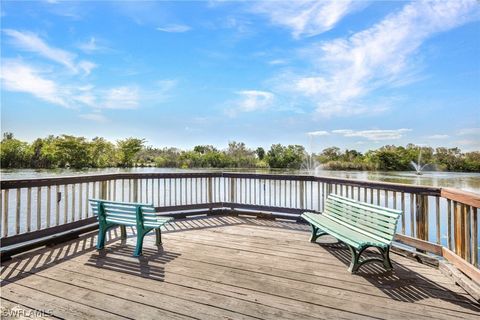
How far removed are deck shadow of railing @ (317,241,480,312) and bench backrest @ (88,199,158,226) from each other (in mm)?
2532

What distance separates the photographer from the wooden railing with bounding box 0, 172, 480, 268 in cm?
273

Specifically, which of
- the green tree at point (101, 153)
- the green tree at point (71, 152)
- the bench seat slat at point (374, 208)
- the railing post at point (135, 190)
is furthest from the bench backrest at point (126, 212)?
the green tree at point (101, 153)

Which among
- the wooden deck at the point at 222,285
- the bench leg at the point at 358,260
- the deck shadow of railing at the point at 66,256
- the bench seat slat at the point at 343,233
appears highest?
the bench seat slat at the point at 343,233

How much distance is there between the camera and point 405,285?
2541 mm

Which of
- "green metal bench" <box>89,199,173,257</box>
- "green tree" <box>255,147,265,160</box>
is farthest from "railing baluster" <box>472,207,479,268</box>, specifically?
"green tree" <box>255,147,265,160</box>

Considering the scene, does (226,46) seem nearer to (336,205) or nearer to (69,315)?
(336,205)

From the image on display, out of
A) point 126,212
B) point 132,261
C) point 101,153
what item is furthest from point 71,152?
point 132,261

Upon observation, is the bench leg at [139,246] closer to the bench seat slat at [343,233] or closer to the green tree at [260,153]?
the bench seat slat at [343,233]

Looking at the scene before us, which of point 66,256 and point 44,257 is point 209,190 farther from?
point 44,257

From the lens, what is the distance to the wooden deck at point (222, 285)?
2.07 metres

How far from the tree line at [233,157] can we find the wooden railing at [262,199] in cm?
2389

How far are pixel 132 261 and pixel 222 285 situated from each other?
1295mm

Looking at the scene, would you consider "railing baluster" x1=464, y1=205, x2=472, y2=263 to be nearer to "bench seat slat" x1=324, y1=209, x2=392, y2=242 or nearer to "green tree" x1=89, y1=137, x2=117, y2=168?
"bench seat slat" x1=324, y1=209, x2=392, y2=242

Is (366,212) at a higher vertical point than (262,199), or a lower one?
higher
